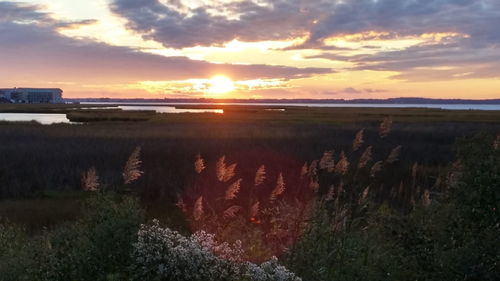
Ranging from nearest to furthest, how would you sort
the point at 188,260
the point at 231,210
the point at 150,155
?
the point at 188,260
the point at 231,210
the point at 150,155

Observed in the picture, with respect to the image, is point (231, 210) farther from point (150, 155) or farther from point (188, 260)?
point (150, 155)

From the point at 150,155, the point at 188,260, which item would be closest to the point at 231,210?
the point at 188,260

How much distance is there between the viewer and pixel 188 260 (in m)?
6.13

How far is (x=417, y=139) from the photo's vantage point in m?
41.2

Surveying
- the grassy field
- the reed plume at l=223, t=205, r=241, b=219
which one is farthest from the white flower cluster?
the grassy field

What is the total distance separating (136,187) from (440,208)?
50.9 ft

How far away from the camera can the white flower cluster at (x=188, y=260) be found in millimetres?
6121

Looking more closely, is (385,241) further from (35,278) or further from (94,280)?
(35,278)

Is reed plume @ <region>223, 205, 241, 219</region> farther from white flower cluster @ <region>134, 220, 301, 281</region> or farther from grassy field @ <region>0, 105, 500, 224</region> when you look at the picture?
grassy field @ <region>0, 105, 500, 224</region>

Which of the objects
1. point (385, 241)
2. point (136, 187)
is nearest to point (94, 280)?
point (385, 241)

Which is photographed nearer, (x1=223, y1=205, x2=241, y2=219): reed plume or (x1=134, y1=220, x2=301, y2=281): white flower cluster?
(x1=134, y1=220, x2=301, y2=281): white flower cluster

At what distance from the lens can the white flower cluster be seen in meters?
6.12

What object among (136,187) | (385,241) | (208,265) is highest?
(208,265)

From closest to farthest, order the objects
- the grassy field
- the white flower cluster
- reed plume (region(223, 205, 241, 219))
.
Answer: the white flower cluster
reed plume (region(223, 205, 241, 219))
the grassy field
